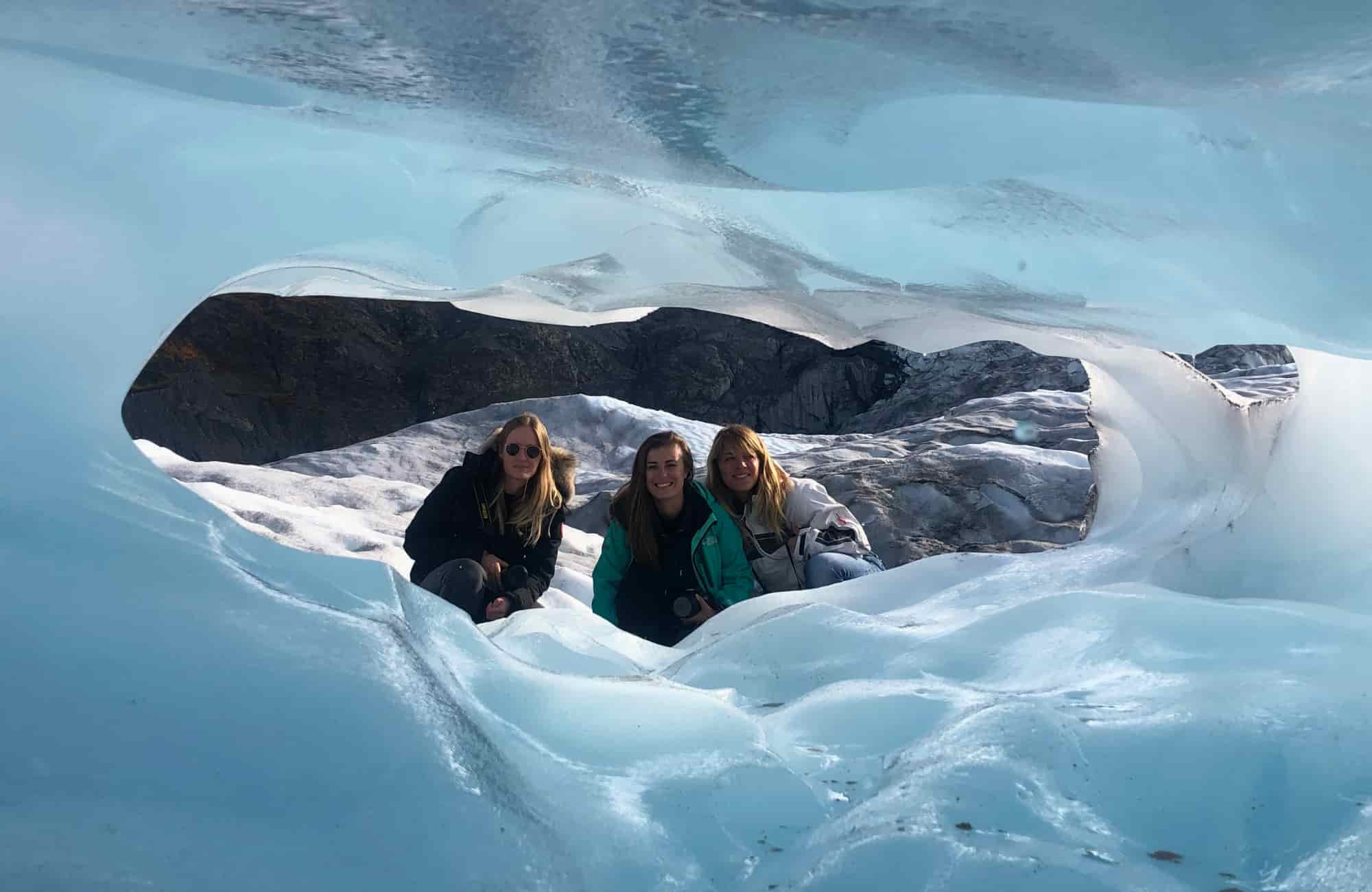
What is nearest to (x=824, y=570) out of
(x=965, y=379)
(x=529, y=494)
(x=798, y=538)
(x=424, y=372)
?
(x=798, y=538)

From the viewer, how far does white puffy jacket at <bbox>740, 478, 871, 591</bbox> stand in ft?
12.5

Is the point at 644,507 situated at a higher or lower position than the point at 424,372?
higher

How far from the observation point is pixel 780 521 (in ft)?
12.6

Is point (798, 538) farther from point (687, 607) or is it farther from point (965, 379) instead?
point (965, 379)

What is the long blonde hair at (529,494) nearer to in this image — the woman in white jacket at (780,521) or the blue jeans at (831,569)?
the woman in white jacket at (780,521)

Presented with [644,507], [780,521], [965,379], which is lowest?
[965,379]

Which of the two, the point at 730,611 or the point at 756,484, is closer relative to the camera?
the point at 730,611

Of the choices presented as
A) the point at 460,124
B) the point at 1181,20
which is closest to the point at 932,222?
the point at 1181,20

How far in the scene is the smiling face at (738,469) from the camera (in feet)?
12.3

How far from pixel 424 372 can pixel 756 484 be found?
9.59 metres

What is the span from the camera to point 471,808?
4.60 ft

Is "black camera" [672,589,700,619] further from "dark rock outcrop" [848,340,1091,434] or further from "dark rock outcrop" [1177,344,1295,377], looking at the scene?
"dark rock outcrop" [848,340,1091,434]

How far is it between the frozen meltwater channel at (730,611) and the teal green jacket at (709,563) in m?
0.26

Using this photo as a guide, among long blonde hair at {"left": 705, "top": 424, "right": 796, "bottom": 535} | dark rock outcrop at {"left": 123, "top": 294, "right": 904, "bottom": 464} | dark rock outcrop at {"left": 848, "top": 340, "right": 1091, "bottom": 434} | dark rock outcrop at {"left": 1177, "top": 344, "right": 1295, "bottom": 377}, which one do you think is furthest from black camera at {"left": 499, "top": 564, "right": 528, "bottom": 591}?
dark rock outcrop at {"left": 123, "top": 294, "right": 904, "bottom": 464}
